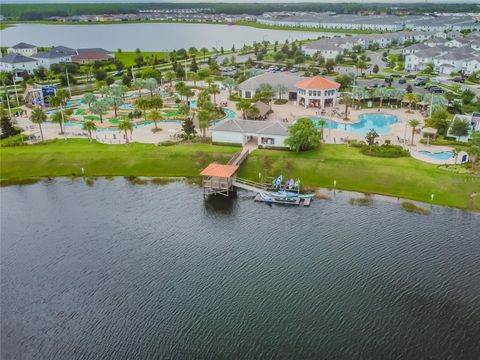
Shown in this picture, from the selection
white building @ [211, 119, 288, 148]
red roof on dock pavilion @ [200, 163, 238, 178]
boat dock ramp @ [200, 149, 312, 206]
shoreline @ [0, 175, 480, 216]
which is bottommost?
shoreline @ [0, 175, 480, 216]

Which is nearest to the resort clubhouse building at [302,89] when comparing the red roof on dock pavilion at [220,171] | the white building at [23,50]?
the red roof on dock pavilion at [220,171]

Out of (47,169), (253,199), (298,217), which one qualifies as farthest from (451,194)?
(47,169)

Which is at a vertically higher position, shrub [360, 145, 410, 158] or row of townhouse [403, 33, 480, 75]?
row of townhouse [403, 33, 480, 75]

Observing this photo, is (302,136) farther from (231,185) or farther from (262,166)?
(231,185)

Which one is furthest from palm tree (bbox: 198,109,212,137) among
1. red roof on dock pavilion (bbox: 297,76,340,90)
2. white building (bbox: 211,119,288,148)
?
red roof on dock pavilion (bbox: 297,76,340,90)

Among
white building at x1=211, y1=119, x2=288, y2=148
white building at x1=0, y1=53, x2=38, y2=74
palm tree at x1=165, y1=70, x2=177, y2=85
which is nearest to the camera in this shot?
white building at x1=211, y1=119, x2=288, y2=148

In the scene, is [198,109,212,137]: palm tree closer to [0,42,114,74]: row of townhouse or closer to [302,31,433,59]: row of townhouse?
[0,42,114,74]: row of townhouse
